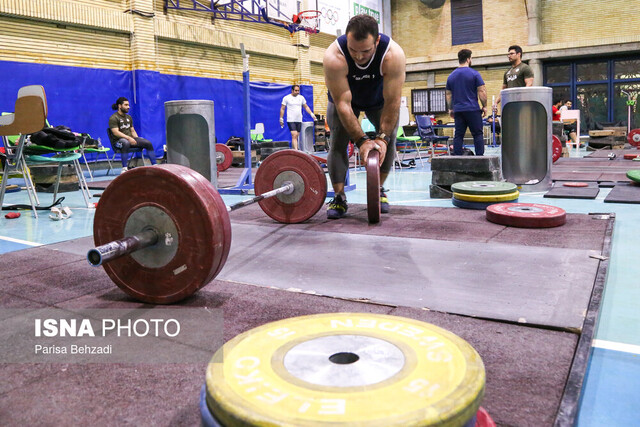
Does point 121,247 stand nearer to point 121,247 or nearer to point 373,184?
point 121,247

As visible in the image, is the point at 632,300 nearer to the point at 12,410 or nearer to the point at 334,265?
the point at 334,265

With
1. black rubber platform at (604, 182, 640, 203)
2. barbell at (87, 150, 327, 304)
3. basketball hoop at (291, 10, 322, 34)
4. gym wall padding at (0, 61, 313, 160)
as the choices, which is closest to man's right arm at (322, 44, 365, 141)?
barbell at (87, 150, 327, 304)

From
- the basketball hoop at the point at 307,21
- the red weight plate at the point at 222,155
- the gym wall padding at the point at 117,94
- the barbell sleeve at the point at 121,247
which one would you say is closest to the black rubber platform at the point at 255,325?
the barbell sleeve at the point at 121,247

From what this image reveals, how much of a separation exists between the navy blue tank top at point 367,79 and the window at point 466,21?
1331cm

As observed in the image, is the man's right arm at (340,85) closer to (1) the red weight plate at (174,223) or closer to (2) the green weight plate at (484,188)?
(2) the green weight plate at (484,188)

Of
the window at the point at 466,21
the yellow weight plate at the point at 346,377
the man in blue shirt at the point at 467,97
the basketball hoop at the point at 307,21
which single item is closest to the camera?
the yellow weight plate at the point at 346,377

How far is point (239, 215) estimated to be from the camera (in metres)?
3.95

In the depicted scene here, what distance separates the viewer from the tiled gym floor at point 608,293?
1.19 meters

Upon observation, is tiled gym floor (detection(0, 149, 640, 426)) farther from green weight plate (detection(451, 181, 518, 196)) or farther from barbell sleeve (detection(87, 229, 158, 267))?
barbell sleeve (detection(87, 229, 158, 267))

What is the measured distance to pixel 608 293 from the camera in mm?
1959

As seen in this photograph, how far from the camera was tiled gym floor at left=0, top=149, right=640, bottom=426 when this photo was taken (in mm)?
1187

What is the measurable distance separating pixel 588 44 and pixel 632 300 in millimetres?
14410

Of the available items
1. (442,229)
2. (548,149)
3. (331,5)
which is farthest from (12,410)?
(331,5)

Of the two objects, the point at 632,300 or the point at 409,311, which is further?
the point at 632,300
